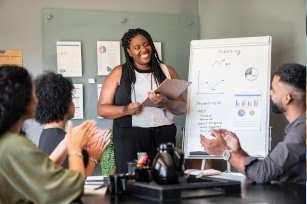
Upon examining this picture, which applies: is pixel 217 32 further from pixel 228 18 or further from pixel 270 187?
pixel 270 187

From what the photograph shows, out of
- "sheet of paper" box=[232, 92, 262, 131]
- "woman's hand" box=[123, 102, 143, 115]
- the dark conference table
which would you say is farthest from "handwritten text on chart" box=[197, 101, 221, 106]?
the dark conference table

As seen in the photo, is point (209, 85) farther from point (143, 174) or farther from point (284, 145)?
point (143, 174)

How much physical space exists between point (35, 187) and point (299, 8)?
116 inches

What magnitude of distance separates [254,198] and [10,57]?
334cm

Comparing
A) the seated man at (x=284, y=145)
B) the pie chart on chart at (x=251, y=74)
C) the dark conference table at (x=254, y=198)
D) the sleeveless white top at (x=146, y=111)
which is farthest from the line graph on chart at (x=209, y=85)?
the dark conference table at (x=254, y=198)

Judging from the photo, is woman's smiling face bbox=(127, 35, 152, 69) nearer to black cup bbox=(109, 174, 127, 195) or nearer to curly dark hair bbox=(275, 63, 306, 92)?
curly dark hair bbox=(275, 63, 306, 92)

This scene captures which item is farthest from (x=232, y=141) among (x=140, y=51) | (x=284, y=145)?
(x=140, y=51)

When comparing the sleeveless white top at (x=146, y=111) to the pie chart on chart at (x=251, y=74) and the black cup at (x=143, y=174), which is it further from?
the black cup at (x=143, y=174)

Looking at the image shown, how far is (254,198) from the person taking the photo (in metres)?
1.87

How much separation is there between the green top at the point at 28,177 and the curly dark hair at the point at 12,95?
0.09m

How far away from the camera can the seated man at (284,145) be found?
7.46 feet

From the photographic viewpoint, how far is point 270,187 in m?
2.18

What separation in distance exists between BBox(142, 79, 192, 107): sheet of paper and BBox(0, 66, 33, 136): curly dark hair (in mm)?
1627

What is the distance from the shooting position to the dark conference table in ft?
5.91
